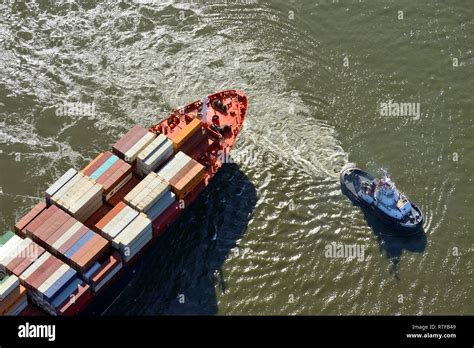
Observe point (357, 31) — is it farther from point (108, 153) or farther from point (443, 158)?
point (108, 153)

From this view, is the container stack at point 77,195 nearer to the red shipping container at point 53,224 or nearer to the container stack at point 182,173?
the red shipping container at point 53,224

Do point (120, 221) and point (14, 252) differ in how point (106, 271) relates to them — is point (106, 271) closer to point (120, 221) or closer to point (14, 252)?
point (120, 221)

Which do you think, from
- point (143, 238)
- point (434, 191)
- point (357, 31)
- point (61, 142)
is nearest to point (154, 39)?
point (61, 142)

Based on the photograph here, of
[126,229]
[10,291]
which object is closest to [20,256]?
[10,291]

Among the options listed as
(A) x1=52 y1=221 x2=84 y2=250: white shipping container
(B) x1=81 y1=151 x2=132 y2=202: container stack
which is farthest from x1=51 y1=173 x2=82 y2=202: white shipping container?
(A) x1=52 y1=221 x2=84 y2=250: white shipping container

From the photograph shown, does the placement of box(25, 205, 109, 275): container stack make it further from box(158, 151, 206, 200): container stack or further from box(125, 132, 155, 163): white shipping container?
box(158, 151, 206, 200): container stack

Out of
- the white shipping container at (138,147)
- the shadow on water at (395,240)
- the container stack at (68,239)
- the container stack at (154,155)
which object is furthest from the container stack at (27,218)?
the shadow on water at (395,240)
